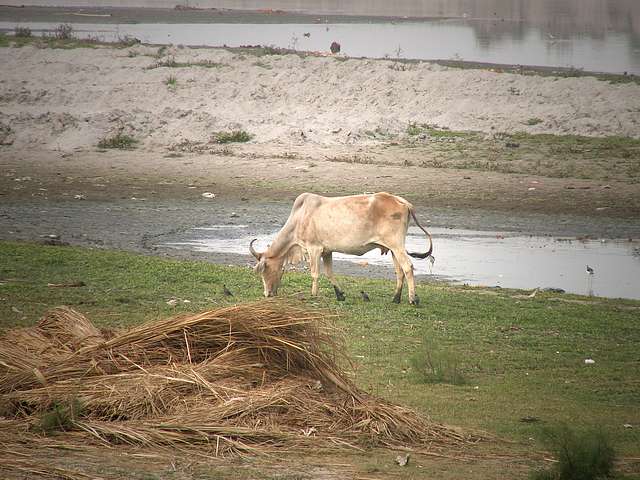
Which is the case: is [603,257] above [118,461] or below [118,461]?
below

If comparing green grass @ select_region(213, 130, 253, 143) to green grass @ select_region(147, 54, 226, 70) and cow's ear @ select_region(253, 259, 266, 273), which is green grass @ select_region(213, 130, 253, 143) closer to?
green grass @ select_region(147, 54, 226, 70)

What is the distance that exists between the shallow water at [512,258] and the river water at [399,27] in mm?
17227

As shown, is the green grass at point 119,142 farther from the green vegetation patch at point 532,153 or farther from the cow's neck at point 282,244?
the cow's neck at point 282,244

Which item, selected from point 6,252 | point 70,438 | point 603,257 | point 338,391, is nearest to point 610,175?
point 603,257

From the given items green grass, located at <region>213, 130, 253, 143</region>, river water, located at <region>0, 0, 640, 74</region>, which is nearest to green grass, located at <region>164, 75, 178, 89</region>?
green grass, located at <region>213, 130, 253, 143</region>

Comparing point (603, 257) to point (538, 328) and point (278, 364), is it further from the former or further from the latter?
point (278, 364)

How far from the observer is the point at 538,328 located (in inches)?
504

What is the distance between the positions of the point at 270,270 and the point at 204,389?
6.93 meters

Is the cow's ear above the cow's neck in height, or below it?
below

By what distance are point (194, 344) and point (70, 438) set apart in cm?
118

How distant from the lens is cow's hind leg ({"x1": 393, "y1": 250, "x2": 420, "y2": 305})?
13.9 m

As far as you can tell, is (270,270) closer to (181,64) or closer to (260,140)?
(260,140)

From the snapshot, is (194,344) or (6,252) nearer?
(194,344)

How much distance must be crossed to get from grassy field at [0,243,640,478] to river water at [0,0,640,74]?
22.3m
